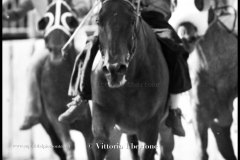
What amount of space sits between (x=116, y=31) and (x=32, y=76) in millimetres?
2246

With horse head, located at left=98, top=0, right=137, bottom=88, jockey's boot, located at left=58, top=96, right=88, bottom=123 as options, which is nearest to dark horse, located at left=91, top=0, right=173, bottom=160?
horse head, located at left=98, top=0, right=137, bottom=88

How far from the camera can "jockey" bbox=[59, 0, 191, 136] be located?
6402 mm

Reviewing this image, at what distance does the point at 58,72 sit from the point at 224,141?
5.79 ft

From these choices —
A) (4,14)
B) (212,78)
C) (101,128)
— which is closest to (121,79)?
(101,128)

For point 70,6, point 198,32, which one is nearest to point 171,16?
point 198,32

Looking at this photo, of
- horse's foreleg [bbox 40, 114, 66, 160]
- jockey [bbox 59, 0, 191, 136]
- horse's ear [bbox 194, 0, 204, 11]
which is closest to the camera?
jockey [bbox 59, 0, 191, 136]

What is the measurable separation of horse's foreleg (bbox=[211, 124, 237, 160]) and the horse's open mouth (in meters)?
2.53

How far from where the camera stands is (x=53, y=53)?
7660 mm

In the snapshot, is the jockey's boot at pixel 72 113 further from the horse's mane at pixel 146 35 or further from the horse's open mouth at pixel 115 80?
the horse's open mouth at pixel 115 80

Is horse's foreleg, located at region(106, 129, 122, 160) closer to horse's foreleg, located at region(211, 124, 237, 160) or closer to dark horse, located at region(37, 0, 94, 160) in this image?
dark horse, located at region(37, 0, 94, 160)

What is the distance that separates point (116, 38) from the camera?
5.81m

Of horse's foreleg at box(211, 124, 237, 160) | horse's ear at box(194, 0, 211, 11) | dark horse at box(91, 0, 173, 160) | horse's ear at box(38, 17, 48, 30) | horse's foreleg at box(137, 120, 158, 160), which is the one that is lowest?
horse's foreleg at box(211, 124, 237, 160)

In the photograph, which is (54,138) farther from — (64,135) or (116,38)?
(116,38)

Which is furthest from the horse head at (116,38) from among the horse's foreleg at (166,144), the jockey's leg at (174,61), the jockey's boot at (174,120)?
the horse's foreleg at (166,144)
